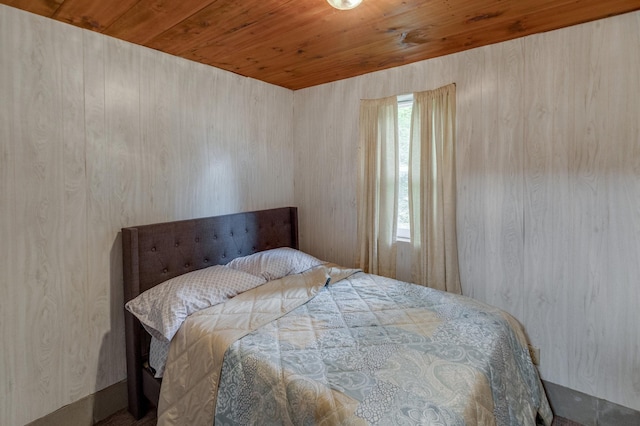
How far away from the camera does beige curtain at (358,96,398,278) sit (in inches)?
107

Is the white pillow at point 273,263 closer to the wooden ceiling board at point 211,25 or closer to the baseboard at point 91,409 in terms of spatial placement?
the baseboard at point 91,409

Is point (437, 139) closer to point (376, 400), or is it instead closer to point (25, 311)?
point (376, 400)

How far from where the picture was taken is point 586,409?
202 cm

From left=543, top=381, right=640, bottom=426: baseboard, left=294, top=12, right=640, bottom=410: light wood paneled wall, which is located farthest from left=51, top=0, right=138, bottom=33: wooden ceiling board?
left=543, top=381, right=640, bottom=426: baseboard

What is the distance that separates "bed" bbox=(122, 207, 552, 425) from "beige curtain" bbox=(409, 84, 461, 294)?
1.10 feet

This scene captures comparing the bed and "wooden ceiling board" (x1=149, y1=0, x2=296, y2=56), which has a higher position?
"wooden ceiling board" (x1=149, y1=0, x2=296, y2=56)

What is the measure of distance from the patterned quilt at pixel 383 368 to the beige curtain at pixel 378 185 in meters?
0.75

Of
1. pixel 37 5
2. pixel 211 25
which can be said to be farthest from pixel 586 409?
pixel 37 5

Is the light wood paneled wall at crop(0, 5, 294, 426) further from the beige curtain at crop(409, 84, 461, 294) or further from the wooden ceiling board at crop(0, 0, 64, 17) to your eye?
the beige curtain at crop(409, 84, 461, 294)

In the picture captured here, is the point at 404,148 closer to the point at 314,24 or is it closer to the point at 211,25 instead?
the point at 314,24

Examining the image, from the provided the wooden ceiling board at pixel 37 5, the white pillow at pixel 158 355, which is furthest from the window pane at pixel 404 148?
the wooden ceiling board at pixel 37 5

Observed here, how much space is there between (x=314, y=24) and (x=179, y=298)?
67.5 inches

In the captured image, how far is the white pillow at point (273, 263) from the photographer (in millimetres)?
2484

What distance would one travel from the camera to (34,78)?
5.95ft
